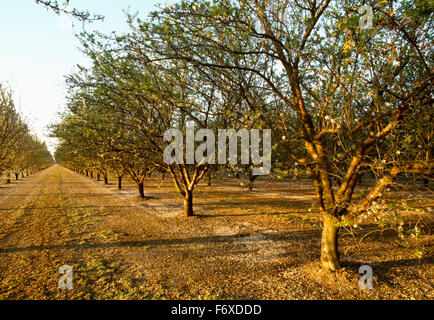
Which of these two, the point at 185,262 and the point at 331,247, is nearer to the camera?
the point at 331,247

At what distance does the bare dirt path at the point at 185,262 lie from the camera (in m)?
5.74

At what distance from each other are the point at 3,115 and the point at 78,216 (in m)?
12.2

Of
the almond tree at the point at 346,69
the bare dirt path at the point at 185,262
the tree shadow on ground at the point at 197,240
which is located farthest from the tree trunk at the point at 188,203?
the almond tree at the point at 346,69

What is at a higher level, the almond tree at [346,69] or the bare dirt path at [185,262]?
the almond tree at [346,69]

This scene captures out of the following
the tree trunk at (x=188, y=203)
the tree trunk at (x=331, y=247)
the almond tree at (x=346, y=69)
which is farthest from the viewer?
the tree trunk at (x=188, y=203)

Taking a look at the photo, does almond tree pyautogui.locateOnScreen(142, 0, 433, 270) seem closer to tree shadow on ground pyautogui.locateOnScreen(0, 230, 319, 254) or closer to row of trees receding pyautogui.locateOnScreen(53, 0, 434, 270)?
row of trees receding pyautogui.locateOnScreen(53, 0, 434, 270)

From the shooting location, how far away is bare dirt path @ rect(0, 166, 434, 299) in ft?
18.8

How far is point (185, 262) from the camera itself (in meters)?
7.50

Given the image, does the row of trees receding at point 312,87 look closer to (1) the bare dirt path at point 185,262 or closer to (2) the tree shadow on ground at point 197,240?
(1) the bare dirt path at point 185,262

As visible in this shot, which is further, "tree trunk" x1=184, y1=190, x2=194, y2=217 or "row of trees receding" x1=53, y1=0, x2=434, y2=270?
"tree trunk" x1=184, y1=190, x2=194, y2=217

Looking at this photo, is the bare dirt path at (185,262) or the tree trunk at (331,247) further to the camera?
the tree trunk at (331,247)

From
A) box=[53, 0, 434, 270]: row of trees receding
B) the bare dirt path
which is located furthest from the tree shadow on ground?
box=[53, 0, 434, 270]: row of trees receding

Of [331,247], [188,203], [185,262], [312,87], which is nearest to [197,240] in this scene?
[185,262]

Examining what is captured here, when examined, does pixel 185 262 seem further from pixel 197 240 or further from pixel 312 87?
pixel 312 87
